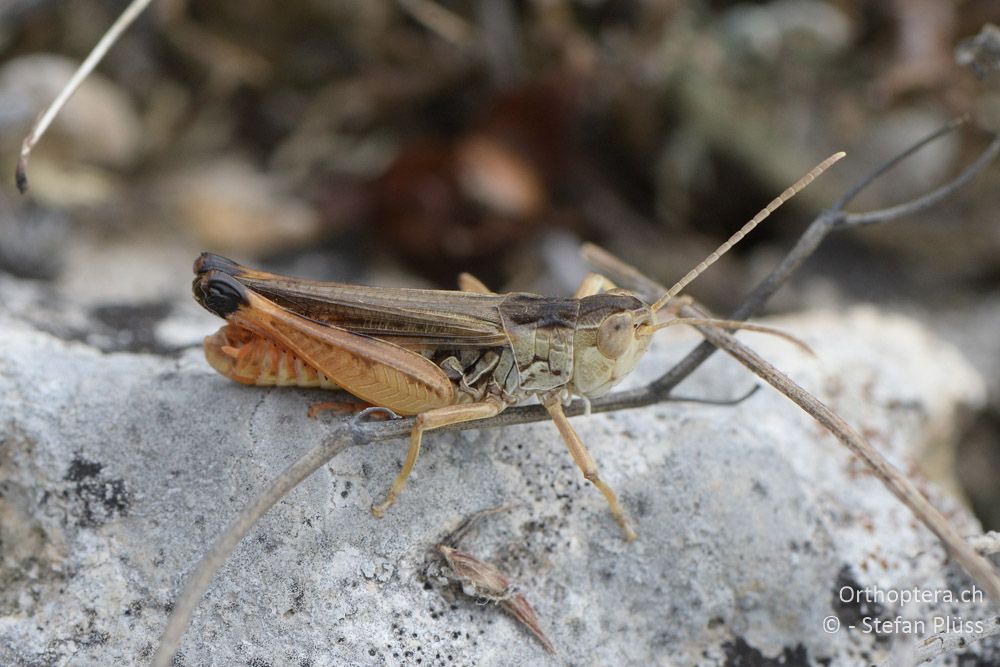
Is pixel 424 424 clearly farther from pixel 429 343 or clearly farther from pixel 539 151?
pixel 539 151

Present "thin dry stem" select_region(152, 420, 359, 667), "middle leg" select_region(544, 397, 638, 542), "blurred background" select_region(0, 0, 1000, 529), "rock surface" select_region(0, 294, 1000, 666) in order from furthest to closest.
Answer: "blurred background" select_region(0, 0, 1000, 529) < "middle leg" select_region(544, 397, 638, 542) < "rock surface" select_region(0, 294, 1000, 666) < "thin dry stem" select_region(152, 420, 359, 667)

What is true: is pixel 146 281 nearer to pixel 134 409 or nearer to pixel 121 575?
pixel 134 409

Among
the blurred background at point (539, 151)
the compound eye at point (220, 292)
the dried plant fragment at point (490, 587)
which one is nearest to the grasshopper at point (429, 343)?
the compound eye at point (220, 292)

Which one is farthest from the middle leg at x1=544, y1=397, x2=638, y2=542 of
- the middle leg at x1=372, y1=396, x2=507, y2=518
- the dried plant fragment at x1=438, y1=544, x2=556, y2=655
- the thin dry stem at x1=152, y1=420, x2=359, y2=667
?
the thin dry stem at x1=152, y1=420, x2=359, y2=667

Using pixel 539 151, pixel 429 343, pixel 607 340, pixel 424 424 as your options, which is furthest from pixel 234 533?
pixel 539 151

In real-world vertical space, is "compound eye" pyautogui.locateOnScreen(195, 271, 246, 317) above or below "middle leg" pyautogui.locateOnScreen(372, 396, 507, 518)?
above

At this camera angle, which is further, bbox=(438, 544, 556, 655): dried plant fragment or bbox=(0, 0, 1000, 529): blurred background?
bbox=(0, 0, 1000, 529): blurred background

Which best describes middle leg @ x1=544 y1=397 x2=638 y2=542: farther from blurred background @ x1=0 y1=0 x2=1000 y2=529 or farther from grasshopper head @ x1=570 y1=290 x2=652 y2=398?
blurred background @ x1=0 y1=0 x2=1000 y2=529
